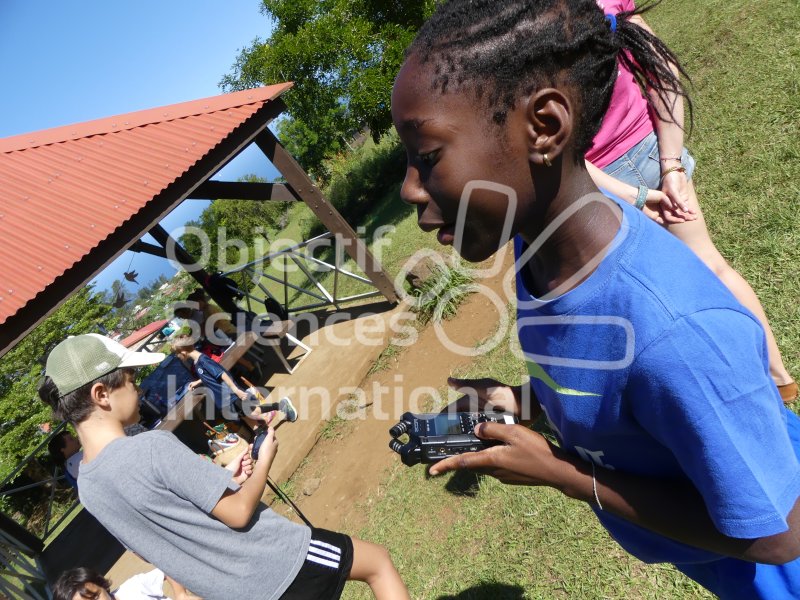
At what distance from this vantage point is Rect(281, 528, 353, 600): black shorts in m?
2.28

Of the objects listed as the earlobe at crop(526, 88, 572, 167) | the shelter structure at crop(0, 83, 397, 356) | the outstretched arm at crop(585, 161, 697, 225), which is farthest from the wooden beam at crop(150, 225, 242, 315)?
the earlobe at crop(526, 88, 572, 167)

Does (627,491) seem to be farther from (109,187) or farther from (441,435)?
(109,187)

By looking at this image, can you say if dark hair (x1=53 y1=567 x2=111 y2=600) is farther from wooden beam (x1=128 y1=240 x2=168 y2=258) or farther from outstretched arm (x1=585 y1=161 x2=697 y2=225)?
wooden beam (x1=128 y1=240 x2=168 y2=258)

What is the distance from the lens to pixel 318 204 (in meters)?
6.81

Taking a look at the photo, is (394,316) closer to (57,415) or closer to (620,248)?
(57,415)

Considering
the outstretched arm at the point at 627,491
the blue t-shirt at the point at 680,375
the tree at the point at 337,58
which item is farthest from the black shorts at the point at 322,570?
the tree at the point at 337,58

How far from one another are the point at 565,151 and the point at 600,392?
518mm

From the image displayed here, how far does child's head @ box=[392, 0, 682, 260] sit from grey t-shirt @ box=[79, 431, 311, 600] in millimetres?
1526

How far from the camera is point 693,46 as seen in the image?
7520 millimetres

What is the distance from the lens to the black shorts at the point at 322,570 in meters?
2.28

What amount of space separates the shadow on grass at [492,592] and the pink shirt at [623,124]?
2431mm

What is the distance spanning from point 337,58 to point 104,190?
10347 millimetres

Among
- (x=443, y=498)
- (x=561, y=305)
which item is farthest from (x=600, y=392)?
(x=443, y=498)

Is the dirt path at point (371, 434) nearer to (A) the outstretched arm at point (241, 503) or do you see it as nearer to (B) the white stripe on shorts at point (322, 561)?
(B) the white stripe on shorts at point (322, 561)
